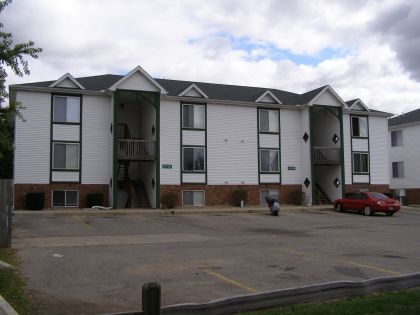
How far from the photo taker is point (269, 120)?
36.7 m

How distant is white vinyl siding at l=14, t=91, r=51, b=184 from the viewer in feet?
100.0

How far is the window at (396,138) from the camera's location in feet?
162

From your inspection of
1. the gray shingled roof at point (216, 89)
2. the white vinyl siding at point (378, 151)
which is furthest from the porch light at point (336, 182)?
the gray shingled roof at point (216, 89)

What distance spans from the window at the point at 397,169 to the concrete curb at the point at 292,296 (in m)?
43.1

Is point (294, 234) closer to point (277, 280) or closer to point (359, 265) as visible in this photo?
point (359, 265)

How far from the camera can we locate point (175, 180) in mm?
33531

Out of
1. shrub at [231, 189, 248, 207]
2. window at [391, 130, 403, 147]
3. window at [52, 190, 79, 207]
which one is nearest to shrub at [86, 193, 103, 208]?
window at [52, 190, 79, 207]

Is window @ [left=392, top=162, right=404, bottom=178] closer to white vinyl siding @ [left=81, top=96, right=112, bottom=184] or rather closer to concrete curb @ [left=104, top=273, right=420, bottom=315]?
white vinyl siding @ [left=81, top=96, right=112, bottom=184]

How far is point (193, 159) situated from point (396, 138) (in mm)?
24901

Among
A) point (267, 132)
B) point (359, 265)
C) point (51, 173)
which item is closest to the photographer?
point (359, 265)

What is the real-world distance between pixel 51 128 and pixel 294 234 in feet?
59.4

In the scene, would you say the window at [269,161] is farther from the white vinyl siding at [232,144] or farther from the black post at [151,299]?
the black post at [151,299]

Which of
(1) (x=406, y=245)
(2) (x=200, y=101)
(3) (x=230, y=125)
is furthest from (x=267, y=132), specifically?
(1) (x=406, y=245)

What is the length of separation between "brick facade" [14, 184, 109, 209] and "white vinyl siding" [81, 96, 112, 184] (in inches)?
15.2
